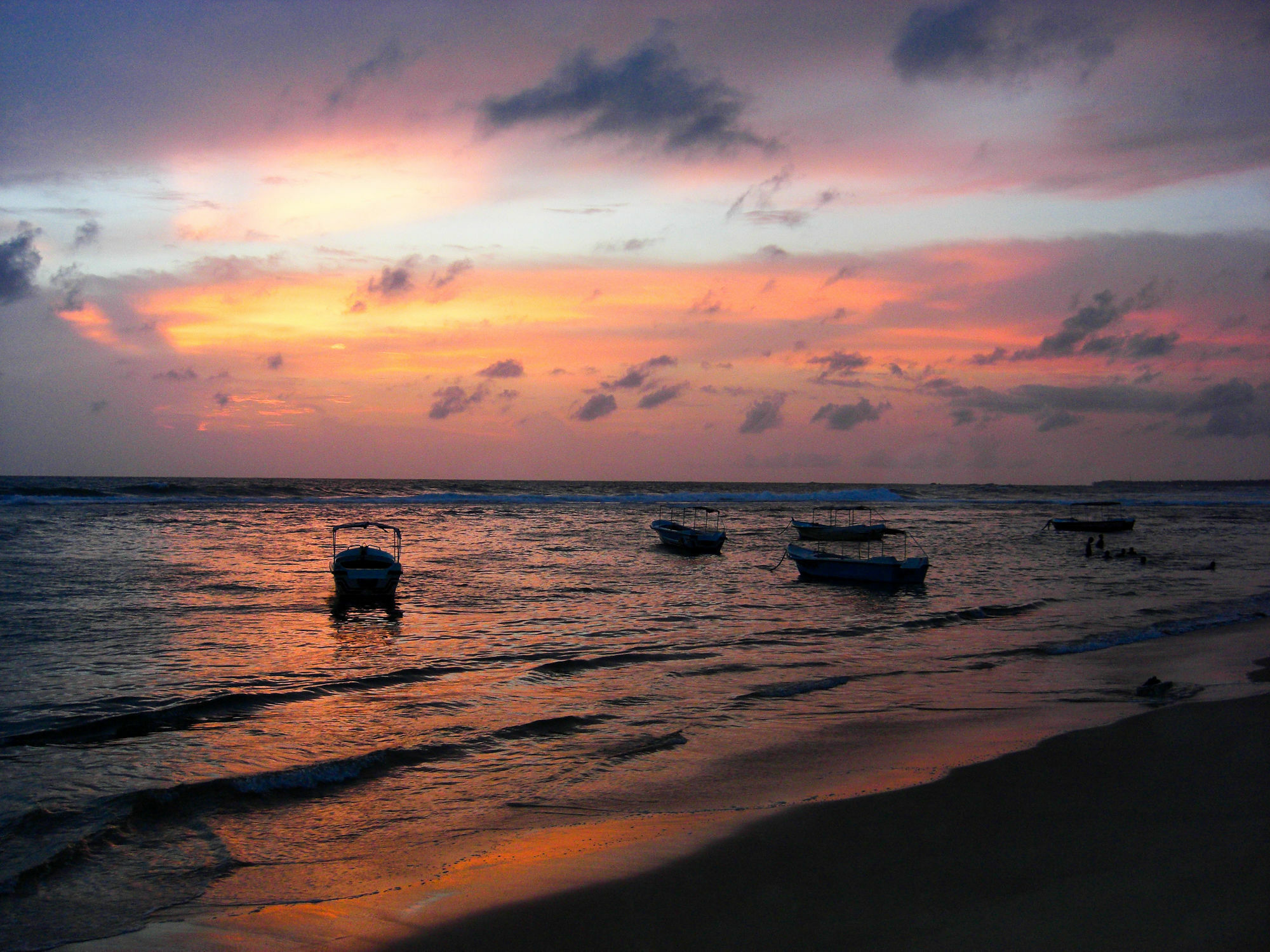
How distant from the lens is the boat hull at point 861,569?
1259 inches

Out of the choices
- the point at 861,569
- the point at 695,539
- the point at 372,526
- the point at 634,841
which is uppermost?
the point at 372,526

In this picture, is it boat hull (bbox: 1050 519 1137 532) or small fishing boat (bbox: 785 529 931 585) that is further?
boat hull (bbox: 1050 519 1137 532)

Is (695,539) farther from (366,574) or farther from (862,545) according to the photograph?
(366,574)

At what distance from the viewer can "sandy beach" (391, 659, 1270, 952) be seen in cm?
561

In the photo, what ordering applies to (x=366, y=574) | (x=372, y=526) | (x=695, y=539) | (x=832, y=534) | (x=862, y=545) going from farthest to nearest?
(x=862, y=545)
(x=832, y=534)
(x=695, y=539)
(x=372, y=526)
(x=366, y=574)

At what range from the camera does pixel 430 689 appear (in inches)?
593

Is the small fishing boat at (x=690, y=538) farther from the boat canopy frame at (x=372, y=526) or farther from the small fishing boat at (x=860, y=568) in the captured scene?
the boat canopy frame at (x=372, y=526)

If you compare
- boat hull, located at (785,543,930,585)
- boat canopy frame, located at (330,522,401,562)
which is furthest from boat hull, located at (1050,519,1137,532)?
boat canopy frame, located at (330,522,401,562)

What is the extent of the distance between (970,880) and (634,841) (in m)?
3.06

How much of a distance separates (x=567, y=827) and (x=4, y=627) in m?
18.8

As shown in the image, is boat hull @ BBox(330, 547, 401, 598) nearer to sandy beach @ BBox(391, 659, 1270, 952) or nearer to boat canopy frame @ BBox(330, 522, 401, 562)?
boat canopy frame @ BBox(330, 522, 401, 562)

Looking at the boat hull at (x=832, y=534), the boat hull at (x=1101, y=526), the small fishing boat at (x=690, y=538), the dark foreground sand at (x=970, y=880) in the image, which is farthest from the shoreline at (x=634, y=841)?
the boat hull at (x=1101, y=526)

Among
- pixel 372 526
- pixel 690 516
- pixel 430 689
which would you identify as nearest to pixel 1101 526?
pixel 690 516

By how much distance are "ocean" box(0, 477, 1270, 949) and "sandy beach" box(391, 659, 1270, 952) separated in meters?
1.70
